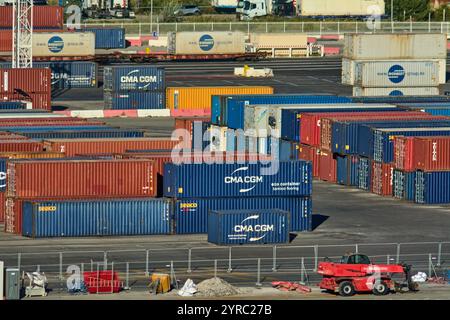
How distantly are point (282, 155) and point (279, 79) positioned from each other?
63.8 metres

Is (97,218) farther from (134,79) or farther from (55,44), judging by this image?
(55,44)

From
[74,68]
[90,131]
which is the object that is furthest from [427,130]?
[74,68]

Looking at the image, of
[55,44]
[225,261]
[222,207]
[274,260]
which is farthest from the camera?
[55,44]

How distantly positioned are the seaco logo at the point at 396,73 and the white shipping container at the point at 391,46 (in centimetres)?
731

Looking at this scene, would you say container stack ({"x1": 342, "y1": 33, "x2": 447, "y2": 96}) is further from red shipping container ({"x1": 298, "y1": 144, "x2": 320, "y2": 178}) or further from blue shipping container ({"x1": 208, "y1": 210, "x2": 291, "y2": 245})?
blue shipping container ({"x1": 208, "y1": 210, "x2": 291, "y2": 245})

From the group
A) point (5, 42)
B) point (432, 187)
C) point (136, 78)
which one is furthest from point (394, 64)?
point (5, 42)

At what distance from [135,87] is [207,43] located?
48818 mm

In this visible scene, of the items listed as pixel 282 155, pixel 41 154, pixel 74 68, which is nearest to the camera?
pixel 41 154

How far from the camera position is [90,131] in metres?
96.8

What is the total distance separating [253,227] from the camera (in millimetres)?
76625

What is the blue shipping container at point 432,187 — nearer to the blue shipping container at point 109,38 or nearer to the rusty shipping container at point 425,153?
the rusty shipping container at point 425,153

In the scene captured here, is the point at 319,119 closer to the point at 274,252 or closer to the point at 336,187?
the point at 336,187

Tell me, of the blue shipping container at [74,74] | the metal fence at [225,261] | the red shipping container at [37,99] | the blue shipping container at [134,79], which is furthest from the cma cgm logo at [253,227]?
the blue shipping container at [74,74]

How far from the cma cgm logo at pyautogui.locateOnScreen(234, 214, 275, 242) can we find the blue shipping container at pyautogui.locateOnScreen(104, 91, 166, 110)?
65509 millimetres
